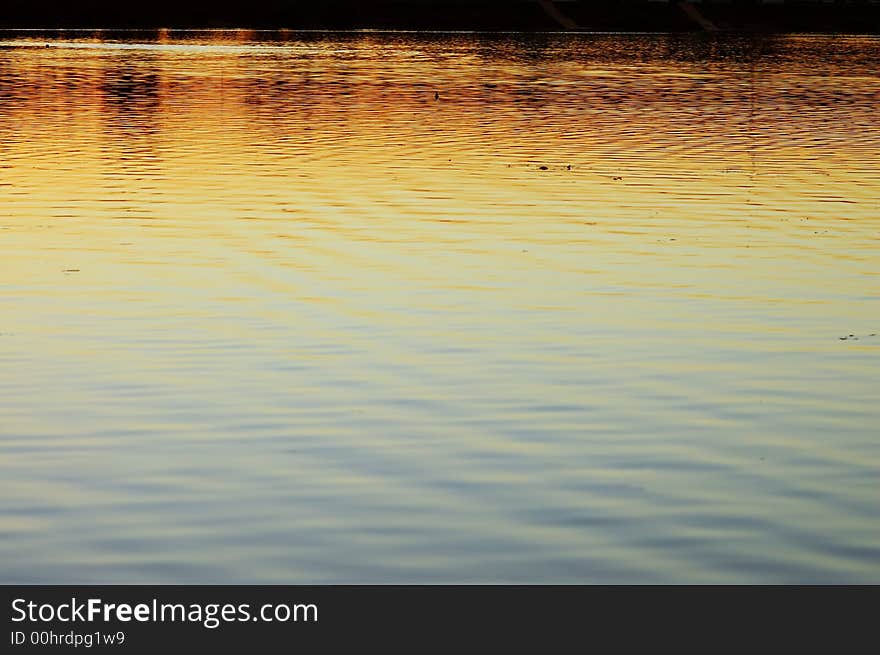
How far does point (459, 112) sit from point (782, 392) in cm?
3012

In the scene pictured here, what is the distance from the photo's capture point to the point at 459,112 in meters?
43.7

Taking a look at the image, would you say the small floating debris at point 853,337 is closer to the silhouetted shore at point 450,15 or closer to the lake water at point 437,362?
the lake water at point 437,362

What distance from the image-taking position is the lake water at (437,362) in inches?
413

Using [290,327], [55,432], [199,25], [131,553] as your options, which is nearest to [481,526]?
[131,553]

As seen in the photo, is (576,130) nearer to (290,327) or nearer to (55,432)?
(290,327)

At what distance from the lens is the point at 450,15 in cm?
10969
